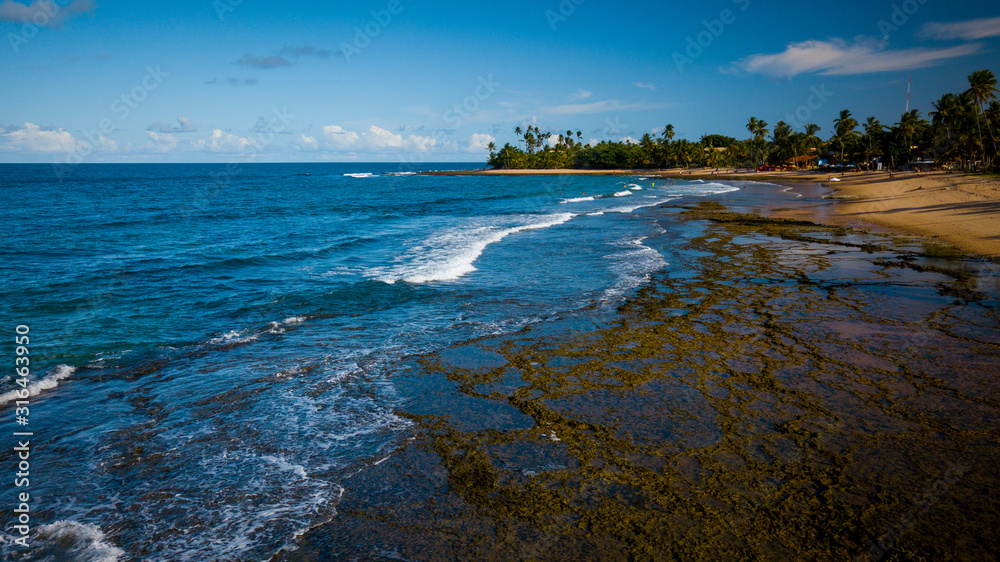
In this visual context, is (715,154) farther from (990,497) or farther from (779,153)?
(990,497)

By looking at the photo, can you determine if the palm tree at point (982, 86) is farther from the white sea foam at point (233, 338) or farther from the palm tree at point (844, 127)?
the white sea foam at point (233, 338)

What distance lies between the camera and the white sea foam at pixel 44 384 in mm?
9504

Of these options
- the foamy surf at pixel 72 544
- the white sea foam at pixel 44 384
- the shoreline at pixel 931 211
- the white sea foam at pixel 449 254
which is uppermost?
the shoreline at pixel 931 211

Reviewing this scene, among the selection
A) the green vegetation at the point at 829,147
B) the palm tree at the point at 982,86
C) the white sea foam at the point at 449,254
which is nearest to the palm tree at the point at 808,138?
the green vegetation at the point at 829,147

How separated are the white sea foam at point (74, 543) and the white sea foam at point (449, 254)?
12883 mm

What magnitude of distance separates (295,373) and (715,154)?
459ft

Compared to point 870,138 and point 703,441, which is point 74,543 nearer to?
point 703,441

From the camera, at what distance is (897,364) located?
951cm

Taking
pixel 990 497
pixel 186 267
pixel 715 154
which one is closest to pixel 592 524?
pixel 990 497

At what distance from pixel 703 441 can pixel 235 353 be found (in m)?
10.2

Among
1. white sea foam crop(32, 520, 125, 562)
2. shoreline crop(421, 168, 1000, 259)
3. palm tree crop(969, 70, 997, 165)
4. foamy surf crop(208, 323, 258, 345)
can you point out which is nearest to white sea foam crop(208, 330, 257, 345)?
foamy surf crop(208, 323, 258, 345)

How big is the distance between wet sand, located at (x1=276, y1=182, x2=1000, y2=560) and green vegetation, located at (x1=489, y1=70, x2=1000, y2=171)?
2696 inches

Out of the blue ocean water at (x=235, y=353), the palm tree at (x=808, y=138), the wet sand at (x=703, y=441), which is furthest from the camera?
the palm tree at (x=808, y=138)

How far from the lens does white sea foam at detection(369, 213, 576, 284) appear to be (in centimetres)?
1947
